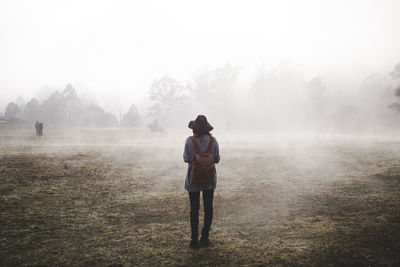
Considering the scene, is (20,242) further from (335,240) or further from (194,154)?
(335,240)

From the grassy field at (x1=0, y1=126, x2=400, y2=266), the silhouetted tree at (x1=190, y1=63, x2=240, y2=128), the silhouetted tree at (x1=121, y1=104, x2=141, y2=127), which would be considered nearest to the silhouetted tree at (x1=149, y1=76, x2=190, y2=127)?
the silhouetted tree at (x1=190, y1=63, x2=240, y2=128)

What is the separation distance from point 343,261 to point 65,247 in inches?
210

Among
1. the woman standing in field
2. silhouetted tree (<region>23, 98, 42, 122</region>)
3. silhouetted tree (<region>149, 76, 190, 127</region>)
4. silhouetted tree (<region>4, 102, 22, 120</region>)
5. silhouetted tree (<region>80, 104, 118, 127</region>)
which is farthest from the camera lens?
silhouetted tree (<region>80, 104, 118, 127</region>)

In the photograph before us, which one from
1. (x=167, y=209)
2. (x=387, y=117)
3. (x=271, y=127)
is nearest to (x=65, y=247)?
(x=167, y=209)

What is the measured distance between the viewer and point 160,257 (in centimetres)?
467

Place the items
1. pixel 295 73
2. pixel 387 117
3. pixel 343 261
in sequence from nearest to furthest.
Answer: pixel 343 261, pixel 387 117, pixel 295 73

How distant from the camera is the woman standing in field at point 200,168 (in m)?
4.81

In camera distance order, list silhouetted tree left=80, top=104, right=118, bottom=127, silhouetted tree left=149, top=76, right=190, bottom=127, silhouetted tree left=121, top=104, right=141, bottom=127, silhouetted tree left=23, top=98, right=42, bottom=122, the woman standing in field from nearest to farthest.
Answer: the woman standing in field → silhouetted tree left=149, top=76, right=190, bottom=127 → silhouetted tree left=23, top=98, right=42, bottom=122 → silhouetted tree left=80, top=104, right=118, bottom=127 → silhouetted tree left=121, top=104, right=141, bottom=127

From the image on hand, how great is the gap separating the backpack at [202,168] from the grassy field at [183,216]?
1.42 meters

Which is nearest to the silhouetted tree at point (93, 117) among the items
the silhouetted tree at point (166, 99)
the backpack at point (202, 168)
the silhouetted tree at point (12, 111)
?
the silhouetted tree at point (12, 111)

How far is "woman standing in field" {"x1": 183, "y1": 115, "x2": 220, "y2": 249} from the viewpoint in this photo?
4.81m

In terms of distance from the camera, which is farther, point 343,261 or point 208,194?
point 208,194

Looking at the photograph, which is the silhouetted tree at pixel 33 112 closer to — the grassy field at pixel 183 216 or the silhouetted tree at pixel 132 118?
the silhouetted tree at pixel 132 118

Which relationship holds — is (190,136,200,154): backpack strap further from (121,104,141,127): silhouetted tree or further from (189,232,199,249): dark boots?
(121,104,141,127): silhouetted tree
